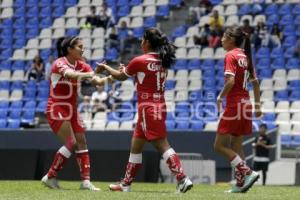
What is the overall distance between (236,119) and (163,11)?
17094 mm

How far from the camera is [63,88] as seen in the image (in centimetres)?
1252

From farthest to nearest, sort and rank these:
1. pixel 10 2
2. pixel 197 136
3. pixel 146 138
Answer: pixel 10 2, pixel 197 136, pixel 146 138

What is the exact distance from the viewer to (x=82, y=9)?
100ft

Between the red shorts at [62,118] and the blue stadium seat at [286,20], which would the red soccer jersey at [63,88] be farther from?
the blue stadium seat at [286,20]

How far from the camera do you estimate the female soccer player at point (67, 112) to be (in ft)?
40.8

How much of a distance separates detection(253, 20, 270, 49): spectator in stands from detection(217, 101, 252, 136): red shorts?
536 inches

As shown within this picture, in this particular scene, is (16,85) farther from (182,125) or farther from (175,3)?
(182,125)

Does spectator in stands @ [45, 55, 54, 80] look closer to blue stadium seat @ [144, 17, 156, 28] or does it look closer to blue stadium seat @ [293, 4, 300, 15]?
blue stadium seat @ [144, 17, 156, 28]

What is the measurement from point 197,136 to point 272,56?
4072mm

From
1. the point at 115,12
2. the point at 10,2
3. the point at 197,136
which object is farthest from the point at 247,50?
the point at 10,2

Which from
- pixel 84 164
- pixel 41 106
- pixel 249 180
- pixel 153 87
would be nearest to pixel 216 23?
pixel 41 106

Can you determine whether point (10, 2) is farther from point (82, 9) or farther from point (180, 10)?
point (180, 10)

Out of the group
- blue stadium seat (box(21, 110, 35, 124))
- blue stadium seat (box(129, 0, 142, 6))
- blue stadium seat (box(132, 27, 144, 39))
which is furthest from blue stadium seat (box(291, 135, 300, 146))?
blue stadium seat (box(129, 0, 142, 6))

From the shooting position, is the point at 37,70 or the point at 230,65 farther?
the point at 37,70
